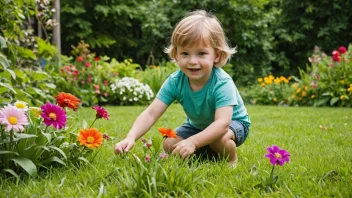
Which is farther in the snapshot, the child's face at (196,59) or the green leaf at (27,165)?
the child's face at (196,59)

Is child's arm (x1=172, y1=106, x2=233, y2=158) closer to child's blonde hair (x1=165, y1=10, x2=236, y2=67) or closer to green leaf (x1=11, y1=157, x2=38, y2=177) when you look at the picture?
child's blonde hair (x1=165, y1=10, x2=236, y2=67)

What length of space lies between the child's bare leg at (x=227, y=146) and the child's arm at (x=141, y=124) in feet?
1.34

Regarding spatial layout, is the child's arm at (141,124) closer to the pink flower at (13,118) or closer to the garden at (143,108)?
the garden at (143,108)

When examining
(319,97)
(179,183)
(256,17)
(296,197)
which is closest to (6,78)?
(179,183)

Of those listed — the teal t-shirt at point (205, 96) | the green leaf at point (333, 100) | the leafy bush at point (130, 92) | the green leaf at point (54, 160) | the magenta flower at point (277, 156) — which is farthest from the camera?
the leafy bush at point (130, 92)

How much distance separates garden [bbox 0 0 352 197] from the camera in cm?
201

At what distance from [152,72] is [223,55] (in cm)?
682

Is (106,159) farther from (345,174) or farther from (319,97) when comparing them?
(319,97)

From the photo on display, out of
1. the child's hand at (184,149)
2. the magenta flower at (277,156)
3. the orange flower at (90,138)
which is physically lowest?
the child's hand at (184,149)

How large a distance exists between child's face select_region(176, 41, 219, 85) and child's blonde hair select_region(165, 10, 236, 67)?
0.11ft

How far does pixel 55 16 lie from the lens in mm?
7359

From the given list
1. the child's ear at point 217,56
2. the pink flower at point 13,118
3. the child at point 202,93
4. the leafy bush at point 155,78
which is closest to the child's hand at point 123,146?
the child at point 202,93

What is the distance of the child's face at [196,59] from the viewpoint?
2629 millimetres

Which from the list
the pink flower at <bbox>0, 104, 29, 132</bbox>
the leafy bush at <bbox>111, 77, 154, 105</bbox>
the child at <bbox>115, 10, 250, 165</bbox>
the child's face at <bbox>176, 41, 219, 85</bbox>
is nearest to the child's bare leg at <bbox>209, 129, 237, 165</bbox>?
the child at <bbox>115, 10, 250, 165</bbox>
